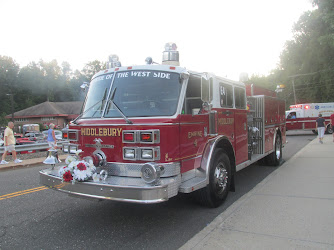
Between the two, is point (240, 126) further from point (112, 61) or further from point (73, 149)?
point (73, 149)

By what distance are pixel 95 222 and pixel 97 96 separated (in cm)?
203

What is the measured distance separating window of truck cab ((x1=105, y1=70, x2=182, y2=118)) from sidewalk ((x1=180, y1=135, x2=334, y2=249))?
1.74 m

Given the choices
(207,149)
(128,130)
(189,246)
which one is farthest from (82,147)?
(189,246)

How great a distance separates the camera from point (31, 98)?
71750 millimetres

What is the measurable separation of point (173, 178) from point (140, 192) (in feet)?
1.97

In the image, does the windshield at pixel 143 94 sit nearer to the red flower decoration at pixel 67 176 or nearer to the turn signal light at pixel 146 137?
the turn signal light at pixel 146 137

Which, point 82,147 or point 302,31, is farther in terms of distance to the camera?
point 302,31

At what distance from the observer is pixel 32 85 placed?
71312 millimetres

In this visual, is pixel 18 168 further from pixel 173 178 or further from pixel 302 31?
pixel 302 31

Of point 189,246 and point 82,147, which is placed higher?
point 82,147

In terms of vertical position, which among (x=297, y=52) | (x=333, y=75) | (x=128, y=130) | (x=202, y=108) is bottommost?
(x=128, y=130)

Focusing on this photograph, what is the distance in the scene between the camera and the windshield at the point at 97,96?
15.0ft

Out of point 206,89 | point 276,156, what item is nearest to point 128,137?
point 206,89

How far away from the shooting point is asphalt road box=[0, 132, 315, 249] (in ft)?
12.1
